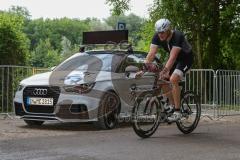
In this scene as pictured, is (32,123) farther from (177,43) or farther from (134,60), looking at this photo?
(177,43)

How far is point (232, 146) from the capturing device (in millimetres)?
8297

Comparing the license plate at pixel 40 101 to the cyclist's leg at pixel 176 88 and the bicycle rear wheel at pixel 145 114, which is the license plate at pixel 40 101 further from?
the cyclist's leg at pixel 176 88

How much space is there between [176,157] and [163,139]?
198cm

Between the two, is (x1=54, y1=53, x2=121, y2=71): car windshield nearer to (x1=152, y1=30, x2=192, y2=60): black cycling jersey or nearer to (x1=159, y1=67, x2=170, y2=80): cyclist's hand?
(x1=152, y1=30, x2=192, y2=60): black cycling jersey

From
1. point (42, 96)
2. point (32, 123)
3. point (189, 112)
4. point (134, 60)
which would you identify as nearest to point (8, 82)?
point (32, 123)

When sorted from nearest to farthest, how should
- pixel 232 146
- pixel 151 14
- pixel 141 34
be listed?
pixel 232 146
pixel 151 14
pixel 141 34

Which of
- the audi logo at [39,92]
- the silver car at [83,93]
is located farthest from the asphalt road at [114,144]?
the audi logo at [39,92]

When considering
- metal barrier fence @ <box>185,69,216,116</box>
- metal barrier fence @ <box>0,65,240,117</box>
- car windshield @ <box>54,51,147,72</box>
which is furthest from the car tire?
metal barrier fence @ <box>185,69,216,116</box>

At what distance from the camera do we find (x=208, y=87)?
49.9ft

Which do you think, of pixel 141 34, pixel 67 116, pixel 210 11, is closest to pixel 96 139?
pixel 67 116

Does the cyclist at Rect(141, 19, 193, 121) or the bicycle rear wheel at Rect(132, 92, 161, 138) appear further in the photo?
the cyclist at Rect(141, 19, 193, 121)

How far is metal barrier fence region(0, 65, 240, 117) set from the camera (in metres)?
13.8

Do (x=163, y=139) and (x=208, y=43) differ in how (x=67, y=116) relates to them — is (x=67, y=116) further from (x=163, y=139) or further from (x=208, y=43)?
(x=208, y=43)

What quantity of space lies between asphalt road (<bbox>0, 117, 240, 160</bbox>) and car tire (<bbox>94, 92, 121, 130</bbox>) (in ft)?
0.74
